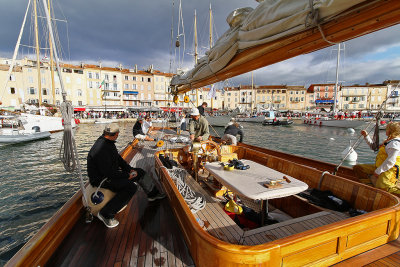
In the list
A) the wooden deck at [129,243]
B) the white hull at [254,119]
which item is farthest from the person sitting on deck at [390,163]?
the white hull at [254,119]

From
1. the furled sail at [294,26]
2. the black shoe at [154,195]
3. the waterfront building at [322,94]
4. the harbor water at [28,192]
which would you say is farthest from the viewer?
the waterfront building at [322,94]

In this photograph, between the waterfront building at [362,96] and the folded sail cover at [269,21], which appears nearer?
the folded sail cover at [269,21]

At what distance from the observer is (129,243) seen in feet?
7.98

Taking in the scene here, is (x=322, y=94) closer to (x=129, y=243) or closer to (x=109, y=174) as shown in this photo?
(x=109, y=174)

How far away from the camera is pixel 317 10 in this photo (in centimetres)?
189

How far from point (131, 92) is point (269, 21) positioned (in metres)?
52.3

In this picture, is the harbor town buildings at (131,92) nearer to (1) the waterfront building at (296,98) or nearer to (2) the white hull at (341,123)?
(1) the waterfront building at (296,98)

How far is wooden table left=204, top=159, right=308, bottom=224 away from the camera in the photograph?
2078 millimetres

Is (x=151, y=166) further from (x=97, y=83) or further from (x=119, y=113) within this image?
(x=97, y=83)

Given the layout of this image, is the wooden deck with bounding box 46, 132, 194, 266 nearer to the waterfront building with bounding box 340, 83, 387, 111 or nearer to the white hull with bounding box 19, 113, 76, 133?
the white hull with bounding box 19, 113, 76, 133

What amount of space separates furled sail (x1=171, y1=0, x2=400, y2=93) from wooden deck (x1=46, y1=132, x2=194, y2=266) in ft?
9.44

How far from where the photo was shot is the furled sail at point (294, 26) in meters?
1.74

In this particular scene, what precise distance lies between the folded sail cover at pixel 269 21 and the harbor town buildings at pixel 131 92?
18276 millimetres

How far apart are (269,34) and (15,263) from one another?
3.58 meters
